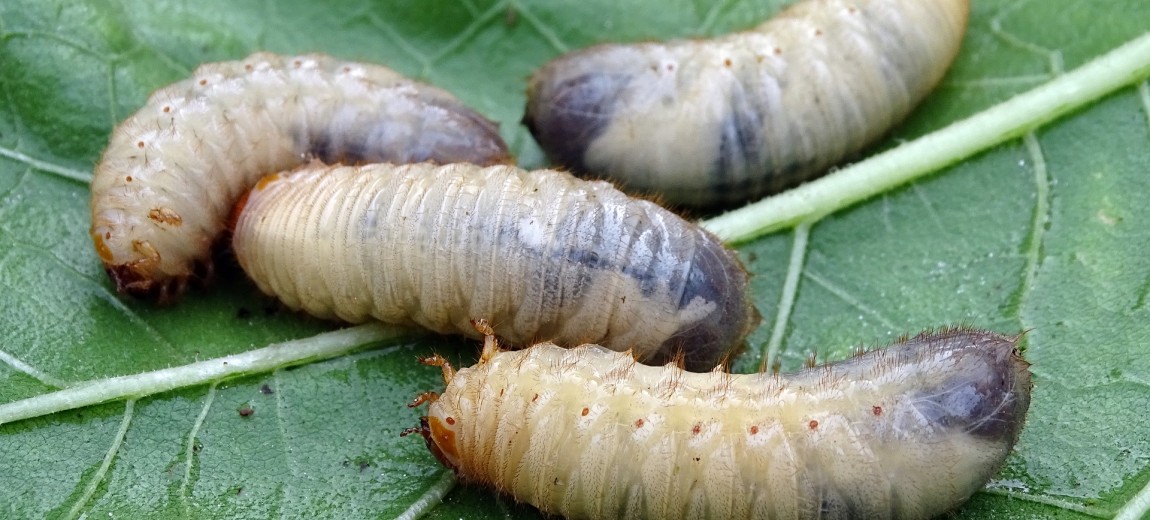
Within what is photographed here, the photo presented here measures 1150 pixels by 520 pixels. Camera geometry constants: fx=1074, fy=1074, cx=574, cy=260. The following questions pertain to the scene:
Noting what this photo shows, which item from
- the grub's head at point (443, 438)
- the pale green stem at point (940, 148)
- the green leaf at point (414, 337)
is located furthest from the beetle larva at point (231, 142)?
the grub's head at point (443, 438)

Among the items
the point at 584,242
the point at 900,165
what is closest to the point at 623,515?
the point at 584,242

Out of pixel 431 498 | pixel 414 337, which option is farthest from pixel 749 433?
pixel 414 337

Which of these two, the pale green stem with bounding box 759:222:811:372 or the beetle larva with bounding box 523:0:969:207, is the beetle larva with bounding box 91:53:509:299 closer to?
the beetle larva with bounding box 523:0:969:207

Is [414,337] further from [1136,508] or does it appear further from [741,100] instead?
[1136,508]

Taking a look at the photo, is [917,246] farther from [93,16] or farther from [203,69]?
[93,16]

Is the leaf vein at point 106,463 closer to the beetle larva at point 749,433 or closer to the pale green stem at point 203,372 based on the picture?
the pale green stem at point 203,372
